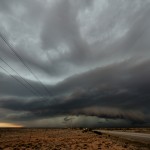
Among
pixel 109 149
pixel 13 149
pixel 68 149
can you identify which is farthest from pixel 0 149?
pixel 109 149

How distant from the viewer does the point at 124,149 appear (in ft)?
83.6

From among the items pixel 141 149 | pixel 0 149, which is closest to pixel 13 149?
pixel 0 149

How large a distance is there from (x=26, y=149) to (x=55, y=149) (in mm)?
3902

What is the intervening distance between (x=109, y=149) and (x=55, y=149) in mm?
7611

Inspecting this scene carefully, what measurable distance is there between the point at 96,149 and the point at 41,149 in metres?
7.59

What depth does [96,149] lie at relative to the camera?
25.0m

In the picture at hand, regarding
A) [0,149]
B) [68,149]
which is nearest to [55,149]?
[68,149]

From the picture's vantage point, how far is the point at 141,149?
83.6ft

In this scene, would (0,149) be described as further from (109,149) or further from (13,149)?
(109,149)

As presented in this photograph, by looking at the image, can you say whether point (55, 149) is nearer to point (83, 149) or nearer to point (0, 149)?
point (83, 149)

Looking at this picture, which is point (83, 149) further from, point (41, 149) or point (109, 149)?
point (41, 149)

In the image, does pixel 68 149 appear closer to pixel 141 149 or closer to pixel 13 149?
pixel 13 149

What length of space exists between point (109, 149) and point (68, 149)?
19.1 feet

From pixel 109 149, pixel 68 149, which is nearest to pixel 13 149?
pixel 68 149
